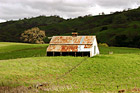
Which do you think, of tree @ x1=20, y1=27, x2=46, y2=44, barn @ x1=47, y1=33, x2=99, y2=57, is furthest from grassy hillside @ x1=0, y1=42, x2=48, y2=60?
tree @ x1=20, y1=27, x2=46, y2=44

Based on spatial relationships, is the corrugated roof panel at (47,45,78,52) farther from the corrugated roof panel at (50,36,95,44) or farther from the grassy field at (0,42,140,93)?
the grassy field at (0,42,140,93)

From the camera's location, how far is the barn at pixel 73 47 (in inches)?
1922

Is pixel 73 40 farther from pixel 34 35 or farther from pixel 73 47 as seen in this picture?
pixel 34 35

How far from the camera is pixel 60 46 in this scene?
169 ft

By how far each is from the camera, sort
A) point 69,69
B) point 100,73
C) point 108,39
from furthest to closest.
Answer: point 108,39
point 69,69
point 100,73

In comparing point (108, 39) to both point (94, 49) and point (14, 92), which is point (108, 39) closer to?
point (94, 49)

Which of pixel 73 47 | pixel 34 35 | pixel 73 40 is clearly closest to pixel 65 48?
pixel 73 47

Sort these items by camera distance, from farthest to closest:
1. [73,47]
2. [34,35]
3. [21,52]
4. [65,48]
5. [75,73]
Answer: [34,35], [21,52], [65,48], [73,47], [75,73]

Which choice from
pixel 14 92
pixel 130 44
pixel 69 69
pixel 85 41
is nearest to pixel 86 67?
pixel 69 69

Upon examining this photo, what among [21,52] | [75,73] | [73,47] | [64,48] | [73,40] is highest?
[73,40]

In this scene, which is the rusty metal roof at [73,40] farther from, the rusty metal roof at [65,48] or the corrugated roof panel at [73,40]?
the rusty metal roof at [65,48]

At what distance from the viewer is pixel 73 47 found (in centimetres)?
5028

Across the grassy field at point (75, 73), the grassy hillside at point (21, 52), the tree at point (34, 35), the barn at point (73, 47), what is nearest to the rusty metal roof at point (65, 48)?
the barn at point (73, 47)

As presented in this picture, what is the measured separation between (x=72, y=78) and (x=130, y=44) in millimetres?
98515
